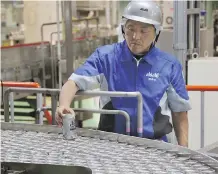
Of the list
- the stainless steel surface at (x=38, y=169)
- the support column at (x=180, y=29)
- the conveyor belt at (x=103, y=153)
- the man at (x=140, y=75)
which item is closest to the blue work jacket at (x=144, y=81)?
the man at (x=140, y=75)

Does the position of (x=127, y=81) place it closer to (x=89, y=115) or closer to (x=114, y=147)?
(x=114, y=147)

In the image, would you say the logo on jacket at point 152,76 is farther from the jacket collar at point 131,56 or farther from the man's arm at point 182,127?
the man's arm at point 182,127

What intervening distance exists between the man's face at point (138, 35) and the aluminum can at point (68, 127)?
53 centimetres

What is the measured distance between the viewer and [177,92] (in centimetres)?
199

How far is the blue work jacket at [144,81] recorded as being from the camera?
1.95 metres

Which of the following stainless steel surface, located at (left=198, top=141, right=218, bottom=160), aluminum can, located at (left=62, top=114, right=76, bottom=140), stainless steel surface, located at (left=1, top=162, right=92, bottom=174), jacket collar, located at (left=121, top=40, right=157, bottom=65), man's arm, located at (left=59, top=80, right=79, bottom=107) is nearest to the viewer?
stainless steel surface, located at (left=1, top=162, right=92, bottom=174)

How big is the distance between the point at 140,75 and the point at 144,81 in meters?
0.03

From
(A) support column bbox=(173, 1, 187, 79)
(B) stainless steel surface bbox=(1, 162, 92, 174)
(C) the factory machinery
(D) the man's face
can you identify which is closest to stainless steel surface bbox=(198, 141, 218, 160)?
(C) the factory machinery

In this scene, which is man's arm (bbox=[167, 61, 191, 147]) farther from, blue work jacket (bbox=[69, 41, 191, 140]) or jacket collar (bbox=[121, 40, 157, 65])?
jacket collar (bbox=[121, 40, 157, 65])

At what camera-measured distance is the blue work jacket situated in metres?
1.95

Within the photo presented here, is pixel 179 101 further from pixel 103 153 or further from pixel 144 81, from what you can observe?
pixel 103 153

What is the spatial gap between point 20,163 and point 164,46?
12.5 ft

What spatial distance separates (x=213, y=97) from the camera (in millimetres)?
3689

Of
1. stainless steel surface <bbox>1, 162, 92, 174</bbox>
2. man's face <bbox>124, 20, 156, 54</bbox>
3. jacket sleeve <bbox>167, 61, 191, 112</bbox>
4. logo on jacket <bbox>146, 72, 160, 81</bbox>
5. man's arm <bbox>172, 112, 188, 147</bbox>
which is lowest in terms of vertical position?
man's arm <bbox>172, 112, 188, 147</bbox>
